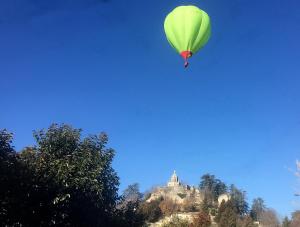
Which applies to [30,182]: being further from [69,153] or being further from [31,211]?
[69,153]

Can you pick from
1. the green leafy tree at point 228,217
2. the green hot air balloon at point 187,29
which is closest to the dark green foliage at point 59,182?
the green hot air balloon at point 187,29

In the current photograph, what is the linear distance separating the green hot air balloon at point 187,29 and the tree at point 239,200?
2829 inches

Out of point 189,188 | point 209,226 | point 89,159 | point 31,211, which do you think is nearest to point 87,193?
point 89,159

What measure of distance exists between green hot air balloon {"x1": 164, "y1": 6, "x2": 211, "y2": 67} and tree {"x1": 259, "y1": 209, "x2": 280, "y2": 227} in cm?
8377

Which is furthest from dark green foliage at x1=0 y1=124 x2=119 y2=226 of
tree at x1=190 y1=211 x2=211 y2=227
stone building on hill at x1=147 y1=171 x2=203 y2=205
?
stone building on hill at x1=147 y1=171 x2=203 y2=205

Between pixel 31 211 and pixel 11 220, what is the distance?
1.33 meters

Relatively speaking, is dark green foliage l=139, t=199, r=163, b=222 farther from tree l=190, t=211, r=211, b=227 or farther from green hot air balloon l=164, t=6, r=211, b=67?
green hot air balloon l=164, t=6, r=211, b=67

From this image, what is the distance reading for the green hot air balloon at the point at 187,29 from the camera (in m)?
27.4

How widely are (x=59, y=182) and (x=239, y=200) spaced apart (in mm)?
79115

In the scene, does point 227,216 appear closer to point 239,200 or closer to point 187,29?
point 239,200

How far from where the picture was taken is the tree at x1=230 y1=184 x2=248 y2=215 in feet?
321

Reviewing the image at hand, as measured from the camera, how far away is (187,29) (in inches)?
1073

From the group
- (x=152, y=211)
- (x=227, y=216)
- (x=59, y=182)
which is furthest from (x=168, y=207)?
(x=59, y=182)

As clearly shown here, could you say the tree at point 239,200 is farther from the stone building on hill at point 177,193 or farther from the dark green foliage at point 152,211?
the dark green foliage at point 152,211
